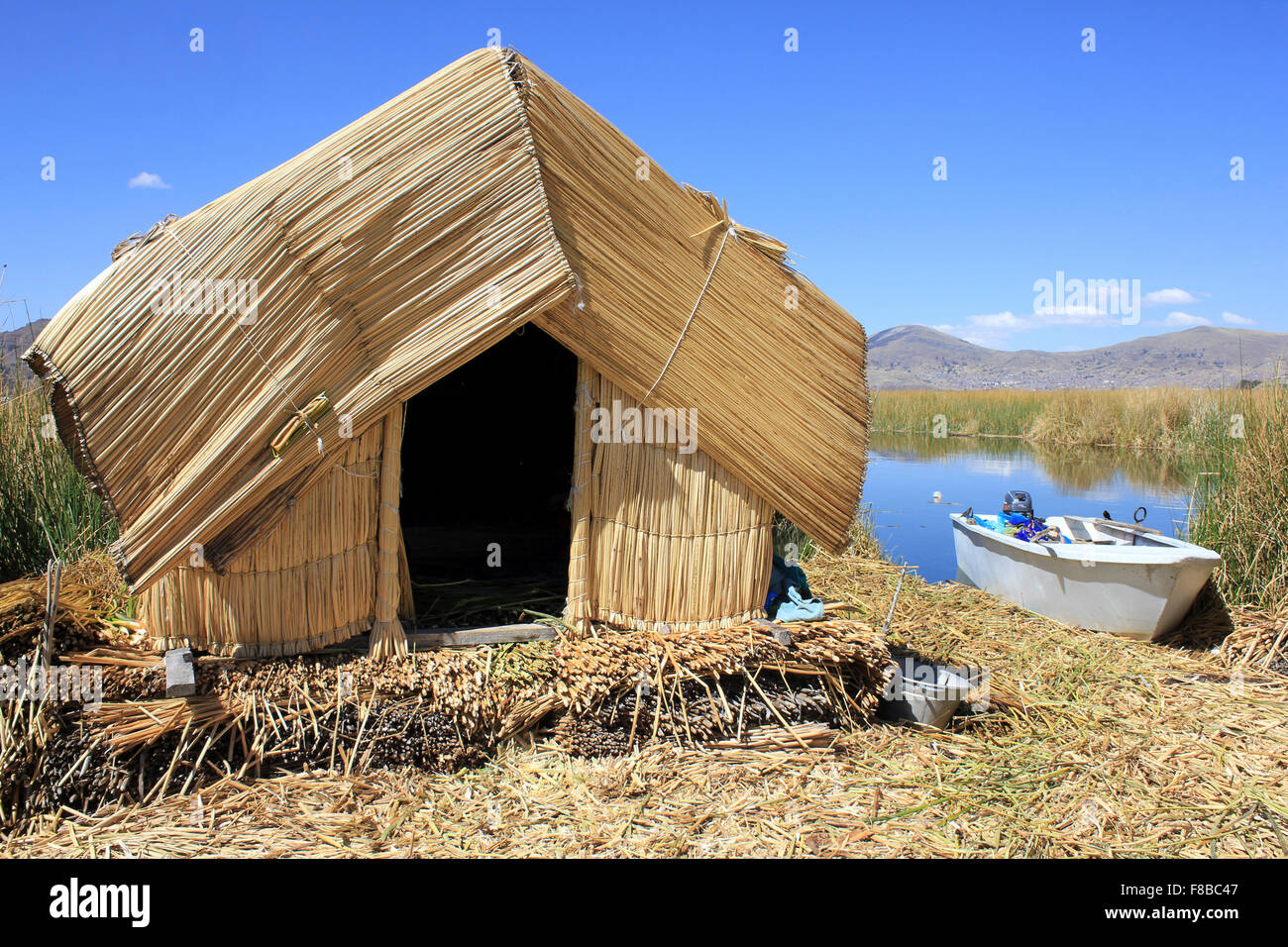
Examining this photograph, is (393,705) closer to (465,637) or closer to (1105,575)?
(465,637)

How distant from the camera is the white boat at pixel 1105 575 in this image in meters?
6.46

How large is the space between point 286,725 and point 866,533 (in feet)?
22.4

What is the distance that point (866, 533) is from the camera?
927 centimetres

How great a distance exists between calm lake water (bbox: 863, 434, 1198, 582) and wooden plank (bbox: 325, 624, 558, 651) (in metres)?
6.13

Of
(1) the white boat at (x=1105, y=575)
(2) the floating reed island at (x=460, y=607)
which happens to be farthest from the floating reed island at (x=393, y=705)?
(1) the white boat at (x=1105, y=575)

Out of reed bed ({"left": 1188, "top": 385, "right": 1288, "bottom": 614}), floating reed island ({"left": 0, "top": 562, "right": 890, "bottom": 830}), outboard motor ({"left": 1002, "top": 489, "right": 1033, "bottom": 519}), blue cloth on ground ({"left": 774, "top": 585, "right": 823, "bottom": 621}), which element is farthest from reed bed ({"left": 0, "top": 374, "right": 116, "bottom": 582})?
reed bed ({"left": 1188, "top": 385, "right": 1288, "bottom": 614})

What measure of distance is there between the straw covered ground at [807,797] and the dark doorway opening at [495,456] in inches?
91.7

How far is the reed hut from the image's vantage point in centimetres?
362

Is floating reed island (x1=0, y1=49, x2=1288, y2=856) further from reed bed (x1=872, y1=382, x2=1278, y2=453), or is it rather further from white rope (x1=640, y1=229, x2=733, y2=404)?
reed bed (x1=872, y1=382, x2=1278, y2=453)

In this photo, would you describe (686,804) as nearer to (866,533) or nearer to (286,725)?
(286,725)

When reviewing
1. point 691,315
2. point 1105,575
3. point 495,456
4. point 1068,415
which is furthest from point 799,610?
point 1068,415

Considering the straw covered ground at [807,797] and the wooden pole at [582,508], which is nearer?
the straw covered ground at [807,797]

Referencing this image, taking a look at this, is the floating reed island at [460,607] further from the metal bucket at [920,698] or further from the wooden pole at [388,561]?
the metal bucket at [920,698]
